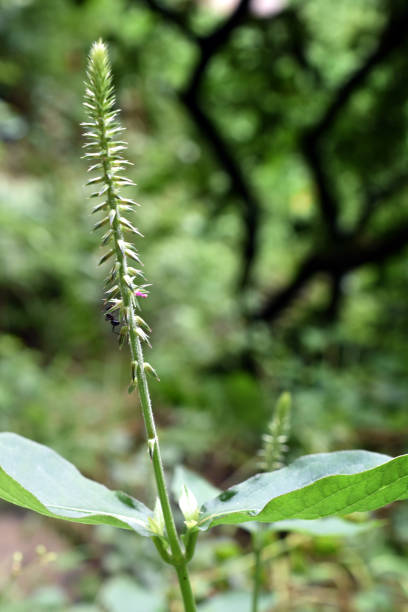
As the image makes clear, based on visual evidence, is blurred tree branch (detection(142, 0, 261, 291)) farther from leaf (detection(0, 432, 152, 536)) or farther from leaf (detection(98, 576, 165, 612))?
leaf (detection(0, 432, 152, 536))

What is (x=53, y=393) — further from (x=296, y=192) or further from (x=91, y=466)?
(x=296, y=192)

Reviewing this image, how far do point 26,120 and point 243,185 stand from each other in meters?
2.84

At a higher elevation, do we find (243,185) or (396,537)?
(243,185)

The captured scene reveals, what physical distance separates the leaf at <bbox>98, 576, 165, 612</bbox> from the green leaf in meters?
0.58

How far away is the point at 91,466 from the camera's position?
6.36ft

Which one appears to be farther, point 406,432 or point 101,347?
point 101,347

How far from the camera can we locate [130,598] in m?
0.92

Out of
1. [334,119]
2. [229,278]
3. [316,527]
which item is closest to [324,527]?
[316,527]

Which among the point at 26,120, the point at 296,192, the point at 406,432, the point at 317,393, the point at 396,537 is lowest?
the point at 396,537

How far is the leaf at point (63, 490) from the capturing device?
1.33 feet

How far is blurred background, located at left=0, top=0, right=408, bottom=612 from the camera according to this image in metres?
1.50

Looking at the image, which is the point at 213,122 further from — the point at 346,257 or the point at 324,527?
the point at 324,527

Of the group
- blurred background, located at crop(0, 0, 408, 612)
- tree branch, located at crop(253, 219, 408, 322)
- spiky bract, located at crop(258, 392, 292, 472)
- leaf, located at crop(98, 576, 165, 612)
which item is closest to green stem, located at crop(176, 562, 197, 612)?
spiky bract, located at crop(258, 392, 292, 472)

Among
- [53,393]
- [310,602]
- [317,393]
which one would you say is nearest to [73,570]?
[310,602]
